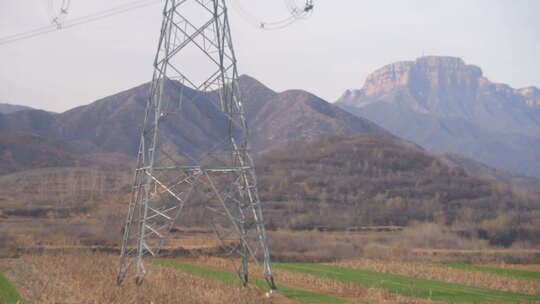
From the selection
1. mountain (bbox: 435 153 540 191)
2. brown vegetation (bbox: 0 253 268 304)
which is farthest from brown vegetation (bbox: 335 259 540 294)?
mountain (bbox: 435 153 540 191)

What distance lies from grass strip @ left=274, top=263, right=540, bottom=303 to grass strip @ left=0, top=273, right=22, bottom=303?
722 inches

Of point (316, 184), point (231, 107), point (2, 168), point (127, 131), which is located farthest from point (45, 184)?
point (231, 107)

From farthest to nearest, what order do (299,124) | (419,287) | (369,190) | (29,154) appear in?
(299,124) < (29,154) < (369,190) < (419,287)

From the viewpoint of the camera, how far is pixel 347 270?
158ft

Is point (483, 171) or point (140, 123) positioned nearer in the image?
point (140, 123)

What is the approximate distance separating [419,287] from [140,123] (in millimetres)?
123161

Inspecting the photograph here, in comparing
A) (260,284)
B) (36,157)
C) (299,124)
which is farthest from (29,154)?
(260,284)

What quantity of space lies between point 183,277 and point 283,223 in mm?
53345

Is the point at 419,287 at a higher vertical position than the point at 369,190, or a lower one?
lower

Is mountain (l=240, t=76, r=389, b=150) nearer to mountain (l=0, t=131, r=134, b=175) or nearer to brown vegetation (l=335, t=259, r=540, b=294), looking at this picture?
mountain (l=0, t=131, r=134, b=175)

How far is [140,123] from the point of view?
153 meters

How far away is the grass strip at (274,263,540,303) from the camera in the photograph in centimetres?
3291

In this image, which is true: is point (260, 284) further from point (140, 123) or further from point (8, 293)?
point (140, 123)

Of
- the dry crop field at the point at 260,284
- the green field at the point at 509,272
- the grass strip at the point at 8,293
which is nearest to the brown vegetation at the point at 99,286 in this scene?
the dry crop field at the point at 260,284
